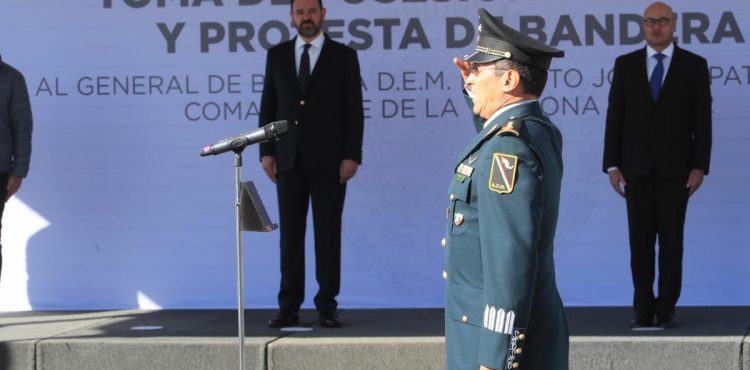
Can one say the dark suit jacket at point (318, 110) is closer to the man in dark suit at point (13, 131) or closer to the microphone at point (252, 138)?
the man in dark suit at point (13, 131)

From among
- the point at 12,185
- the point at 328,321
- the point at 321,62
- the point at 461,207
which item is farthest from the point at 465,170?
the point at 12,185

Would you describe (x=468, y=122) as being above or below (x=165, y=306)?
above

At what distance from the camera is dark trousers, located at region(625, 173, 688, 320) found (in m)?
5.80

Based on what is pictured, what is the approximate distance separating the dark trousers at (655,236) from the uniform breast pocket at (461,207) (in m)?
→ 3.22

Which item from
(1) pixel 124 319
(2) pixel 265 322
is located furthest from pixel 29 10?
(2) pixel 265 322

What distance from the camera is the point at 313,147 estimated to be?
19.6 ft

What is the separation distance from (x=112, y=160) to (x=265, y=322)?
4.66 feet

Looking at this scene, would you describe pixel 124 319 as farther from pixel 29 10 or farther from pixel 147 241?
pixel 29 10

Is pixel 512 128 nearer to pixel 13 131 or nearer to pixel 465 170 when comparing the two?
pixel 465 170

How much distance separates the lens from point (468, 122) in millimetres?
6676

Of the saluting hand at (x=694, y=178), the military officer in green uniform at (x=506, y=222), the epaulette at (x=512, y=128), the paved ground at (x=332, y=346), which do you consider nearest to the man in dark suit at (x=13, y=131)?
the paved ground at (x=332, y=346)

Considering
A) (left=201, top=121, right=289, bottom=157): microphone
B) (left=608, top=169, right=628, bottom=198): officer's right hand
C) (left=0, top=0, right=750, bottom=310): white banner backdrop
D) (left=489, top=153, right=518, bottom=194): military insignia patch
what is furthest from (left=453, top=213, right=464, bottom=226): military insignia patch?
(left=0, top=0, right=750, bottom=310): white banner backdrop

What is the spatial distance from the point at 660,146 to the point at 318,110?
5.25 ft

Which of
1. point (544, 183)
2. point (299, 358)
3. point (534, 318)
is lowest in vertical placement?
point (299, 358)
